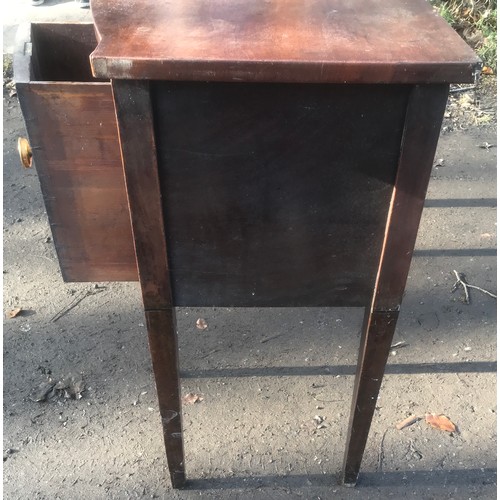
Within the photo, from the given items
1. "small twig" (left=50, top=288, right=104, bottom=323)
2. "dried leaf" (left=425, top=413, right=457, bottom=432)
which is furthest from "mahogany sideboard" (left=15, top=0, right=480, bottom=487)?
"small twig" (left=50, top=288, right=104, bottom=323)

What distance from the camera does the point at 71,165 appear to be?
1.55m

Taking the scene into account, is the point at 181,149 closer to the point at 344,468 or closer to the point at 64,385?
the point at 344,468

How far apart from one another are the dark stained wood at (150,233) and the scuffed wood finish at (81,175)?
36 cm

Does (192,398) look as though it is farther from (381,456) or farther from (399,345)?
(399,345)

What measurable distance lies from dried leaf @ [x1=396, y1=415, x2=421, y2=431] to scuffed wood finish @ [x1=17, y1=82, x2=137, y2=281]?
3.13ft

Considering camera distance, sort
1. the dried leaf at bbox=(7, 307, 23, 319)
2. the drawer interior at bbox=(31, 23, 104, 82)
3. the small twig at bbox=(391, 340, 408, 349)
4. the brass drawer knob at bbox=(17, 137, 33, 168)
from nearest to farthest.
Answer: the brass drawer knob at bbox=(17, 137, 33, 168), the drawer interior at bbox=(31, 23, 104, 82), the small twig at bbox=(391, 340, 408, 349), the dried leaf at bbox=(7, 307, 23, 319)

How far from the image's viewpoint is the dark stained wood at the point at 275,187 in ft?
3.50

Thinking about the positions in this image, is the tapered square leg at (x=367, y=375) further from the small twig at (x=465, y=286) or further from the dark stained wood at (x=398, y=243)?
the small twig at (x=465, y=286)

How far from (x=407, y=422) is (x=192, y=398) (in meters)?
0.69

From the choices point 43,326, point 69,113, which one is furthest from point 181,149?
point 43,326

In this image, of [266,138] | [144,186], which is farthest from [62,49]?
[266,138]

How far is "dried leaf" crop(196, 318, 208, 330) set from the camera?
2312 millimetres

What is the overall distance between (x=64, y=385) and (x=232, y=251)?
1.09 metres

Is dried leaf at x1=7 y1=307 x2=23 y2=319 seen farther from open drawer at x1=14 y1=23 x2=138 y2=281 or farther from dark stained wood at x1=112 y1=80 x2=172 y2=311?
dark stained wood at x1=112 y1=80 x2=172 y2=311
